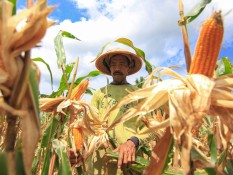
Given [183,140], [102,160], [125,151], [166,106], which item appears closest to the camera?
[183,140]

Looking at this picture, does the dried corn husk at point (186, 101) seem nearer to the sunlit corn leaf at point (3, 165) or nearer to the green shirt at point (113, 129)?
the sunlit corn leaf at point (3, 165)

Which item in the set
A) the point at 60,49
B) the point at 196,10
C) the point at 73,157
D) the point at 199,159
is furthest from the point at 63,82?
the point at 199,159

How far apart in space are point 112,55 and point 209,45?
9.05 ft

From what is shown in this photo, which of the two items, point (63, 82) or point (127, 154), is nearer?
point (127, 154)

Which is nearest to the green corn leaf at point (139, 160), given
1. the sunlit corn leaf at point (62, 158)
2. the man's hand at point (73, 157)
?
the man's hand at point (73, 157)

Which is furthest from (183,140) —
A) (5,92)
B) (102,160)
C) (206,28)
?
(102,160)

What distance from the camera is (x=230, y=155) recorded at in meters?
1.88

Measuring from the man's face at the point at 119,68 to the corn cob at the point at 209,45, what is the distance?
102 inches

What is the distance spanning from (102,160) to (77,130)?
798mm

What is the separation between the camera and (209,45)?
1358 mm

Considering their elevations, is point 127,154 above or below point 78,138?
below

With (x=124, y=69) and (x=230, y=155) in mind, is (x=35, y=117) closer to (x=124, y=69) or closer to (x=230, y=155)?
(x=230, y=155)

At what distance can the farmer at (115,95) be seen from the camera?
343 cm

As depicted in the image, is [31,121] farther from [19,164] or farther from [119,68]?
[119,68]
